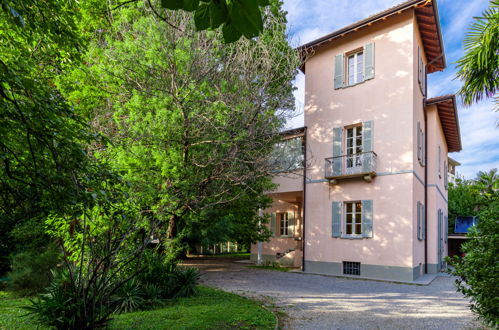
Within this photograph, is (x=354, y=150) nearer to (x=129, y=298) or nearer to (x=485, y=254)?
(x=485, y=254)

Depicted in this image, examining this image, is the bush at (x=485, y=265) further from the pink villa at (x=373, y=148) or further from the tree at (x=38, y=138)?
the pink villa at (x=373, y=148)

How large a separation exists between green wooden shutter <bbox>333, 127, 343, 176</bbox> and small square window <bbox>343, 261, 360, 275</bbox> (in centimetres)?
365

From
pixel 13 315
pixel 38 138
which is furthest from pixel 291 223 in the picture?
pixel 38 138

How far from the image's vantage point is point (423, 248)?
50.4ft

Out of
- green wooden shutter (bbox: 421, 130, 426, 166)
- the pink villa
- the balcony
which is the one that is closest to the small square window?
the pink villa

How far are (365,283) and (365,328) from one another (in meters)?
6.42

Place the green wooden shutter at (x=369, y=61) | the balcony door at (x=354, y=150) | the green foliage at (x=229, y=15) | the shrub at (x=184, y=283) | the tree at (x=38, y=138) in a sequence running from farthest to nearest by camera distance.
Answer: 1. the green wooden shutter at (x=369, y=61)
2. the balcony door at (x=354, y=150)
3. the shrub at (x=184, y=283)
4. the tree at (x=38, y=138)
5. the green foliage at (x=229, y=15)

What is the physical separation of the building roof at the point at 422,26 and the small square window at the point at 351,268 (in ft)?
27.4

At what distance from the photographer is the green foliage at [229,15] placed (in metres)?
1.33

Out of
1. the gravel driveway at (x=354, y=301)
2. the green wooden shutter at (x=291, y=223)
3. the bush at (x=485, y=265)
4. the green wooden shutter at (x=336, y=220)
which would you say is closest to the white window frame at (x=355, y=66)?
the green wooden shutter at (x=336, y=220)

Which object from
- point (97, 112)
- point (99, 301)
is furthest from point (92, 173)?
point (97, 112)

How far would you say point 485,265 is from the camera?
4750mm

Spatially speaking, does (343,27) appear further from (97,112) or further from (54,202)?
(54,202)

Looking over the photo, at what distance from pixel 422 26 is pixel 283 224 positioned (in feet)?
39.2
